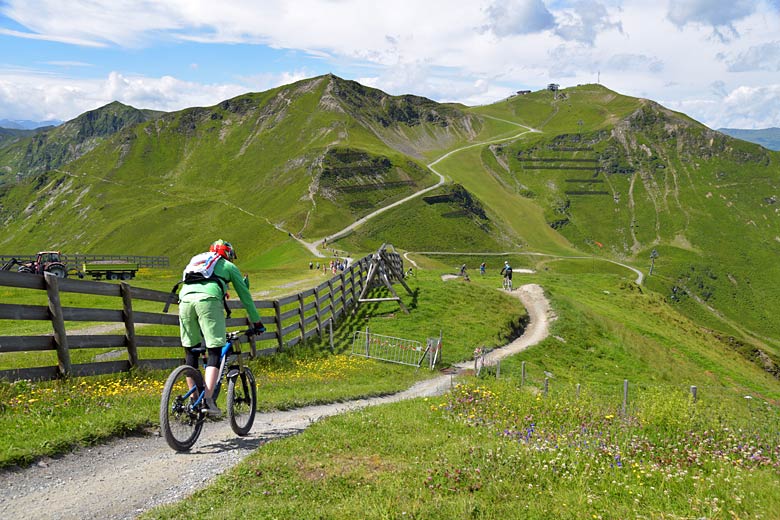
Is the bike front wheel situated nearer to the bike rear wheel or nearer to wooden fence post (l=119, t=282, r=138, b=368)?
the bike rear wheel

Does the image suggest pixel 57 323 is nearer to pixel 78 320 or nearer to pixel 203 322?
pixel 78 320

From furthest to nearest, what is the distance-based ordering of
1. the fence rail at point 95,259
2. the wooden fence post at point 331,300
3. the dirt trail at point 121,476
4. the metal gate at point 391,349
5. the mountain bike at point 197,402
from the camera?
the fence rail at point 95,259 → the wooden fence post at point 331,300 → the metal gate at point 391,349 → the mountain bike at point 197,402 → the dirt trail at point 121,476

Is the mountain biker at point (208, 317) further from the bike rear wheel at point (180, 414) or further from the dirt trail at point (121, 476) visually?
the dirt trail at point (121, 476)

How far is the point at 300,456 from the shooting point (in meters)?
7.52

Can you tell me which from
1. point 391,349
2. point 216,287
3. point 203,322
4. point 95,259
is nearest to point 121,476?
point 203,322

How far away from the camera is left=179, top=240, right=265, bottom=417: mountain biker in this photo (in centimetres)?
824

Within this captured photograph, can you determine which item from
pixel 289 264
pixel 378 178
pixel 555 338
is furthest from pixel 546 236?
pixel 555 338

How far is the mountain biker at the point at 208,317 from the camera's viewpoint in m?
8.24

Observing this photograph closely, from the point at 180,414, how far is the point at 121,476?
128cm

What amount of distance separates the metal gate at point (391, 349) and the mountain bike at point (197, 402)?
1267 cm

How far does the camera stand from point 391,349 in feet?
74.9

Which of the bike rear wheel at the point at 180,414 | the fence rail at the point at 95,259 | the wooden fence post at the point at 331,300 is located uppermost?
the bike rear wheel at the point at 180,414

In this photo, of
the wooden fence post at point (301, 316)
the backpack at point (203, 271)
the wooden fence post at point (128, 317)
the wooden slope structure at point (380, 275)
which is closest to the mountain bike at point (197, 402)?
the backpack at point (203, 271)

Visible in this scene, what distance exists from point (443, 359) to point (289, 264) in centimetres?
6330
